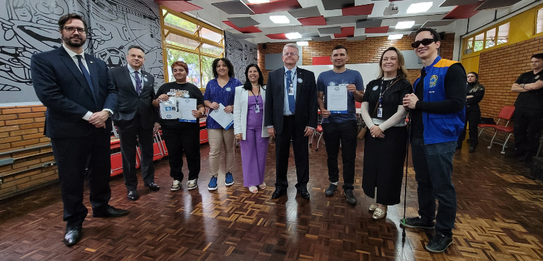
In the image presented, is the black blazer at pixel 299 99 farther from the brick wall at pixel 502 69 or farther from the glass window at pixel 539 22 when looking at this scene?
the glass window at pixel 539 22

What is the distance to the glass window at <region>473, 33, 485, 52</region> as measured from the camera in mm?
7766

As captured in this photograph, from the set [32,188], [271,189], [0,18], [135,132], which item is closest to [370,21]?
[271,189]

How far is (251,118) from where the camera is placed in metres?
2.96

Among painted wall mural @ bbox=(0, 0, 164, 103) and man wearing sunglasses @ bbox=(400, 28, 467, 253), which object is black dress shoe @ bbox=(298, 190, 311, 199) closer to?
man wearing sunglasses @ bbox=(400, 28, 467, 253)

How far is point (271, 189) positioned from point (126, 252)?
5.67 feet

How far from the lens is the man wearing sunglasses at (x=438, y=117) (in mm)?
1729

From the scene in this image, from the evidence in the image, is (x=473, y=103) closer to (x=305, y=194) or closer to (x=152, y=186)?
(x=305, y=194)

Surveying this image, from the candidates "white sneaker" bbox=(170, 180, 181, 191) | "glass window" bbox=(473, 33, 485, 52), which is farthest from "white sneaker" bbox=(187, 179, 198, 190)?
"glass window" bbox=(473, 33, 485, 52)

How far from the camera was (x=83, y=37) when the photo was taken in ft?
6.89

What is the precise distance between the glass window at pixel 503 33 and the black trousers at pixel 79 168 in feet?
29.8

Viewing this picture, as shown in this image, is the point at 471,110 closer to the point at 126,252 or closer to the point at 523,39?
the point at 523,39

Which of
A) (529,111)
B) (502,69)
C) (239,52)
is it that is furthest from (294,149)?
(239,52)

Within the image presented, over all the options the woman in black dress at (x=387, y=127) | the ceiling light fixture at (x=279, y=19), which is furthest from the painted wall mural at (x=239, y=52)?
the woman in black dress at (x=387, y=127)

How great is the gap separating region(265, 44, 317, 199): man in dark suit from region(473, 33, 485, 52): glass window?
819cm
